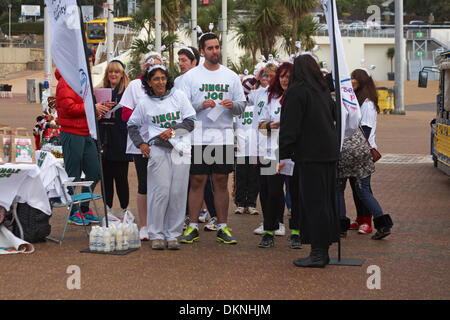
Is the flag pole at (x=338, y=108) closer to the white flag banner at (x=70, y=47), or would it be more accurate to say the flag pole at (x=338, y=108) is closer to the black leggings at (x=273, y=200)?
the black leggings at (x=273, y=200)

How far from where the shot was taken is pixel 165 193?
327 inches

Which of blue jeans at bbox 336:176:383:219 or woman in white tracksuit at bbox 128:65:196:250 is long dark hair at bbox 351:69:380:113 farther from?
woman in white tracksuit at bbox 128:65:196:250

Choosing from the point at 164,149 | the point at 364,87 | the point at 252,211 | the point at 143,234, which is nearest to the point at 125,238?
the point at 143,234

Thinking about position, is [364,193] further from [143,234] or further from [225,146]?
[143,234]

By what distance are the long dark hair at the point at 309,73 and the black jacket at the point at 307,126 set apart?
0.17ft

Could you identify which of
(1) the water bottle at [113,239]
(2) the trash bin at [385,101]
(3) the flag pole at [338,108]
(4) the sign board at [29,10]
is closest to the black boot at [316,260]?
(3) the flag pole at [338,108]

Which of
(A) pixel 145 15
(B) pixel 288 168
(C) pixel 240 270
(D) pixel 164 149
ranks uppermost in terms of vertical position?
(A) pixel 145 15

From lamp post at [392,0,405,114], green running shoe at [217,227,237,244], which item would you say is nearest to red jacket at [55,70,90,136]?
green running shoe at [217,227,237,244]

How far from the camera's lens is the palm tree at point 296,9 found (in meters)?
45.8

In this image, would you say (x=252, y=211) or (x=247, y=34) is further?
(x=247, y=34)

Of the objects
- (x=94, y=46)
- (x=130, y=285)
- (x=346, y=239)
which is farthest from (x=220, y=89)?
(x=94, y=46)

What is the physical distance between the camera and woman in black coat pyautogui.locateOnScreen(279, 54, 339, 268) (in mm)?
7348

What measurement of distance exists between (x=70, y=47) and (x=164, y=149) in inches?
55.5
